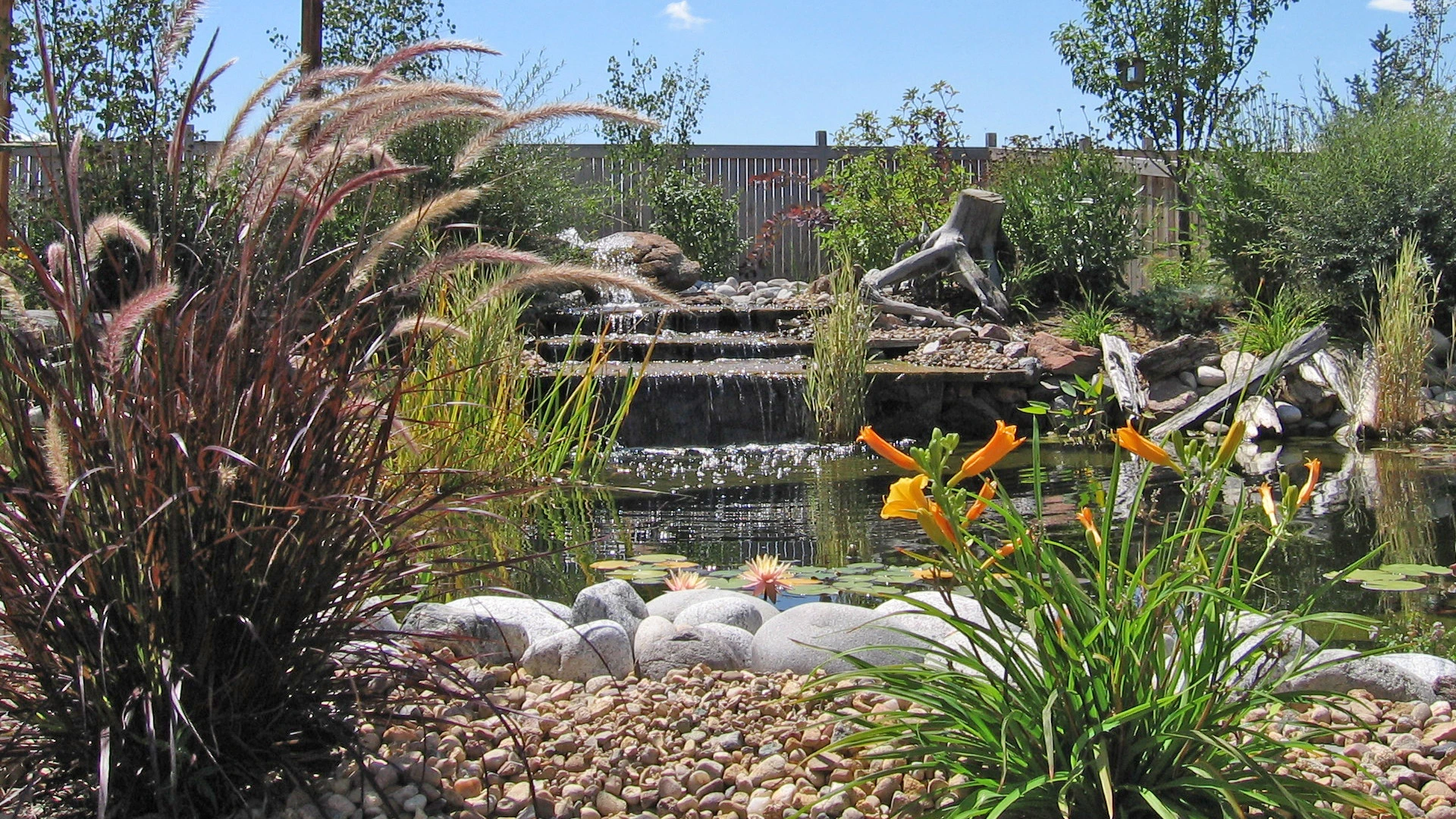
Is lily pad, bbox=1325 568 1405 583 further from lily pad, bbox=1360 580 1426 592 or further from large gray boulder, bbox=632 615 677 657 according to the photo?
large gray boulder, bbox=632 615 677 657

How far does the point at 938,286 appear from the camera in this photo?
11188mm

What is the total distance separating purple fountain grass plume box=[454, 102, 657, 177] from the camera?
1897mm

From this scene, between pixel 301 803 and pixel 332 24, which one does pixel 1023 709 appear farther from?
pixel 332 24

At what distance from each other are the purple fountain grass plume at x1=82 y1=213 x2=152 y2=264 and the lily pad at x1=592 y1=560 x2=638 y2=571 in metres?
2.51

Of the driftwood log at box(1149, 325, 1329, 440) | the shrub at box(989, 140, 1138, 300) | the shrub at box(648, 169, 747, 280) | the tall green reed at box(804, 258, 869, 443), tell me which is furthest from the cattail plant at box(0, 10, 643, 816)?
the shrub at box(648, 169, 747, 280)

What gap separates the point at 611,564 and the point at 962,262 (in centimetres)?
693

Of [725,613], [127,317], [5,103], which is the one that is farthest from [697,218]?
[127,317]

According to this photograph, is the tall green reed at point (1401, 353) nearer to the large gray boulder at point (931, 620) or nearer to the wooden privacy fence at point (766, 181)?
the wooden privacy fence at point (766, 181)

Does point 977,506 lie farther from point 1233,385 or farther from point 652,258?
point 652,258

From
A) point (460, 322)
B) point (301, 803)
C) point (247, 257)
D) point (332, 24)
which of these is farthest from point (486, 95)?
point (332, 24)

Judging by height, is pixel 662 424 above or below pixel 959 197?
below

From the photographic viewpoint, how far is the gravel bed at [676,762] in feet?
5.81

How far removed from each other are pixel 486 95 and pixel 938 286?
9554 millimetres

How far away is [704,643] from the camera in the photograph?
256 cm
